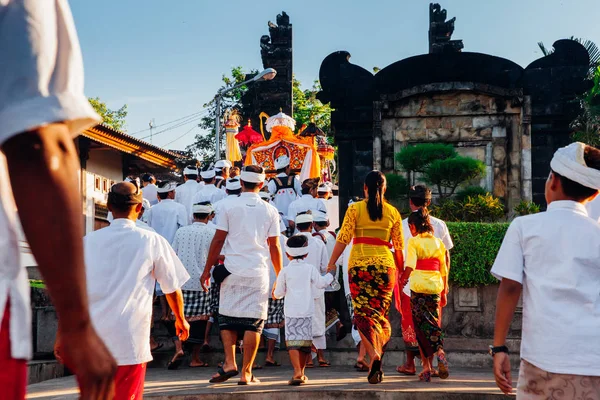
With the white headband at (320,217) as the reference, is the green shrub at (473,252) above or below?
below

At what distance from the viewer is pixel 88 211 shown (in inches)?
848

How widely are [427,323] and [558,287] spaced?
4644mm

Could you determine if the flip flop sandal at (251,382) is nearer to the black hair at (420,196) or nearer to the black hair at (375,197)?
the black hair at (375,197)

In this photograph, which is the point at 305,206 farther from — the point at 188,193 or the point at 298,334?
the point at 298,334

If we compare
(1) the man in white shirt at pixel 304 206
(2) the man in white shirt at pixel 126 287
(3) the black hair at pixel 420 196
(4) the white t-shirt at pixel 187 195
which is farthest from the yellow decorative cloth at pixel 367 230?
(4) the white t-shirt at pixel 187 195

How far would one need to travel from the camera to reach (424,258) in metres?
8.66

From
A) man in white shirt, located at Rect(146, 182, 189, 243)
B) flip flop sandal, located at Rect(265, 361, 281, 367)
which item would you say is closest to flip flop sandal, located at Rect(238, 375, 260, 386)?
flip flop sandal, located at Rect(265, 361, 281, 367)

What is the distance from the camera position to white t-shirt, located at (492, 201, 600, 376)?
400 cm

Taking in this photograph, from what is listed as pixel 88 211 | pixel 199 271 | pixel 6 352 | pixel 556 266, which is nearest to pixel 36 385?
pixel 199 271

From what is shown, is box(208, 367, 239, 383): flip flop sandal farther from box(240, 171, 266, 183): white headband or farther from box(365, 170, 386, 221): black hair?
box(365, 170, 386, 221): black hair

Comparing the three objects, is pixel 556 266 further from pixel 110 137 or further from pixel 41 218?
pixel 110 137

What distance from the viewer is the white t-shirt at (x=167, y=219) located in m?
11.4

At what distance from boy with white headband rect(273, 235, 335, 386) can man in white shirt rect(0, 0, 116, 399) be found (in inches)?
273

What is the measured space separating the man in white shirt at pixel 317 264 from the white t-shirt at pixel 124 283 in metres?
4.74
